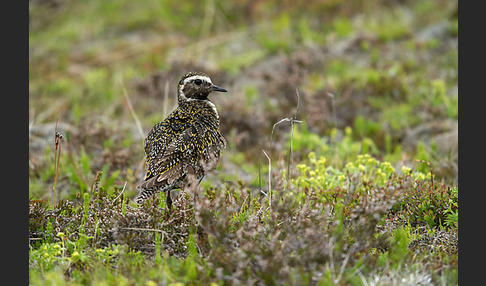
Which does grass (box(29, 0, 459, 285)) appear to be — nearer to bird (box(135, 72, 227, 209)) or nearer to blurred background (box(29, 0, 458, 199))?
blurred background (box(29, 0, 458, 199))

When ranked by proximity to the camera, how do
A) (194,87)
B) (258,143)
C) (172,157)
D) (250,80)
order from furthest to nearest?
(250,80) < (258,143) < (194,87) < (172,157)

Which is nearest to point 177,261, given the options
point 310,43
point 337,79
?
point 337,79

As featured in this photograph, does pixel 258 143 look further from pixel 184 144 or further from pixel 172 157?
pixel 172 157

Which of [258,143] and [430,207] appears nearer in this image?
[430,207]

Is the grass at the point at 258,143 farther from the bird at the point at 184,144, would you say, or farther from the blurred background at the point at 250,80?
the bird at the point at 184,144

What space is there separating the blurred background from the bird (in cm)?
102

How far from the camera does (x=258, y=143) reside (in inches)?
454

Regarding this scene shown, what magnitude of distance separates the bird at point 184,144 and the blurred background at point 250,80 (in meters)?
1.02

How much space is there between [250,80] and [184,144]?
7.26 m

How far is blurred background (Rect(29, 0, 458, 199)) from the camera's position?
396 inches

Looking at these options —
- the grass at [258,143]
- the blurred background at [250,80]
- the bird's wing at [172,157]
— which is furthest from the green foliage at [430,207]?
the bird's wing at [172,157]

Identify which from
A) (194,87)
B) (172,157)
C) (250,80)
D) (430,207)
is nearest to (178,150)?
(172,157)

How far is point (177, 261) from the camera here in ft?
18.5

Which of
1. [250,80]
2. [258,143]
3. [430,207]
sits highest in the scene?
[250,80]
